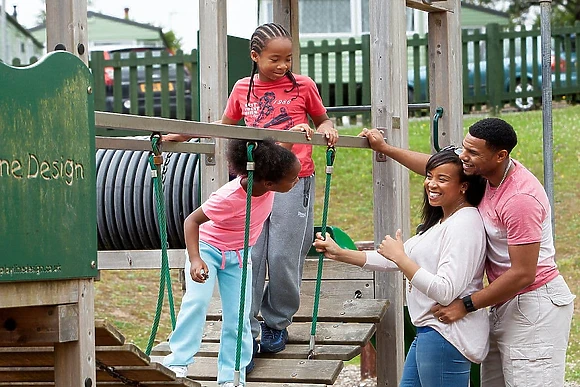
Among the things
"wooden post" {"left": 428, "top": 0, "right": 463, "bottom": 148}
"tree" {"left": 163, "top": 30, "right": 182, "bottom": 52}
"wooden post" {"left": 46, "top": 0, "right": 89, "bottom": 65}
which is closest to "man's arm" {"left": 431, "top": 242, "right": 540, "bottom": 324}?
"wooden post" {"left": 46, "top": 0, "right": 89, "bottom": 65}

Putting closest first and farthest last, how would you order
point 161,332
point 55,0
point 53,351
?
point 55,0 → point 53,351 → point 161,332

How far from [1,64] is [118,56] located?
48.0 feet

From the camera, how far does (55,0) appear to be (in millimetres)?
3297

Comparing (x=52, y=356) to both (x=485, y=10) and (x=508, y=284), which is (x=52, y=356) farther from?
(x=485, y=10)

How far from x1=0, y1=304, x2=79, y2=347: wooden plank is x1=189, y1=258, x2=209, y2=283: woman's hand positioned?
1.08m

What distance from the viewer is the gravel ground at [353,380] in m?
8.55

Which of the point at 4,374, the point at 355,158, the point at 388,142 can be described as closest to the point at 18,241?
the point at 4,374

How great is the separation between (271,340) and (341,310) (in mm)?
635

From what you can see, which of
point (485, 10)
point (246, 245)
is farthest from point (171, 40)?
point (246, 245)

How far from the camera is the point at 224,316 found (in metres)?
4.67

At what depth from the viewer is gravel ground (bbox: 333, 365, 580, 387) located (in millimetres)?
8547

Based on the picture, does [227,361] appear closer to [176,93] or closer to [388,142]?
[388,142]

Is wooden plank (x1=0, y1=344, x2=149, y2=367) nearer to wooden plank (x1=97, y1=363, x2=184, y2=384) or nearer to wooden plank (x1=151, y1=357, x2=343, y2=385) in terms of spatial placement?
wooden plank (x1=97, y1=363, x2=184, y2=384)

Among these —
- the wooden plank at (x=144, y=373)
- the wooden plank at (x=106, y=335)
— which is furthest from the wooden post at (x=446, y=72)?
the wooden plank at (x=106, y=335)
